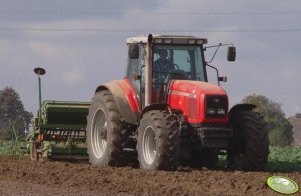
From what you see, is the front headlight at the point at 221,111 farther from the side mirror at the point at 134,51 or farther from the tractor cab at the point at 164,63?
the side mirror at the point at 134,51

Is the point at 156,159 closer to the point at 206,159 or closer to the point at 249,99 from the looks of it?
the point at 206,159

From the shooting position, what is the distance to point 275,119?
95000 millimetres

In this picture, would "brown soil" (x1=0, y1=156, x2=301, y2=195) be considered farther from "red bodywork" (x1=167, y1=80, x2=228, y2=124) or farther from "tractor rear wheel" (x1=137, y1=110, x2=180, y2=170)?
"red bodywork" (x1=167, y1=80, x2=228, y2=124)

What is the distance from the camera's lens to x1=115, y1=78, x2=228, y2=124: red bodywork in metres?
12.8

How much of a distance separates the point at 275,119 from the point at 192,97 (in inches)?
3285

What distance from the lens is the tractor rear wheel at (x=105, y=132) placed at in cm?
1374

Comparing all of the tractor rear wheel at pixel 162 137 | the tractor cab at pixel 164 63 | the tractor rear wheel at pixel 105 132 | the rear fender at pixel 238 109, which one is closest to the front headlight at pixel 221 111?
the rear fender at pixel 238 109

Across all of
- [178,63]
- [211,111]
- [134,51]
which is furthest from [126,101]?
[211,111]

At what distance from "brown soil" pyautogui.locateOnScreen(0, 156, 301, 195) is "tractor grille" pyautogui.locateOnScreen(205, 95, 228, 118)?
3.38 feet

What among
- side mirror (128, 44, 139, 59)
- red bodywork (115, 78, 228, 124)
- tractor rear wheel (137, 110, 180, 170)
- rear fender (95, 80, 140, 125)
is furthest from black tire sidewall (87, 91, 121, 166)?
side mirror (128, 44, 139, 59)

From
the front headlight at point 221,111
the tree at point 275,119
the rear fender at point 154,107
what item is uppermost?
the rear fender at point 154,107

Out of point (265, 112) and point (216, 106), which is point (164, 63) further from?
point (265, 112)

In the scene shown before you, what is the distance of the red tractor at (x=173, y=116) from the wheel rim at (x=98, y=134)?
0.20m

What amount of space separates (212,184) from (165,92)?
3.22 m
